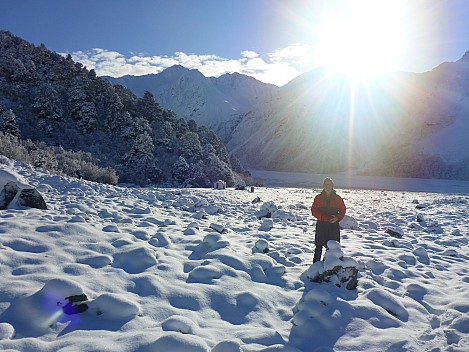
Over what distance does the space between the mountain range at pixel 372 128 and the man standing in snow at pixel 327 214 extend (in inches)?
2532

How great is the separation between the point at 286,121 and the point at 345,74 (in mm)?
28163

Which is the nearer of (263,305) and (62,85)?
(263,305)

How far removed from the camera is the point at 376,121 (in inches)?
3292

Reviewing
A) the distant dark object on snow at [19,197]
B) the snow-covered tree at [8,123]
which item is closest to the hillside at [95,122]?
the snow-covered tree at [8,123]

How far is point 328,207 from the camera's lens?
17.8 ft

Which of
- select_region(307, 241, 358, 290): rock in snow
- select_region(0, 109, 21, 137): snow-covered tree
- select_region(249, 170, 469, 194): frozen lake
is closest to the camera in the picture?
select_region(307, 241, 358, 290): rock in snow

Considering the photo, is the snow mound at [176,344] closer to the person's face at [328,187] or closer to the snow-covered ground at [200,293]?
the snow-covered ground at [200,293]

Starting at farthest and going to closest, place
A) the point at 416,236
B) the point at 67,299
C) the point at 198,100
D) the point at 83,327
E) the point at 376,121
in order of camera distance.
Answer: the point at 198,100 → the point at 376,121 → the point at 416,236 → the point at 67,299 → the point at 83,327

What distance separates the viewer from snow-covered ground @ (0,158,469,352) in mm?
2879

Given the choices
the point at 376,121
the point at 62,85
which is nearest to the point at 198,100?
the point at 376,121

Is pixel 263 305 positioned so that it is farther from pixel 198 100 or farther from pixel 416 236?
pixel 198 100

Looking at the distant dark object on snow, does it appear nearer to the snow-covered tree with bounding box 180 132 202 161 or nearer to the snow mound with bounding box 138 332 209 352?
the snow mound with bounding box 138 332 209 352

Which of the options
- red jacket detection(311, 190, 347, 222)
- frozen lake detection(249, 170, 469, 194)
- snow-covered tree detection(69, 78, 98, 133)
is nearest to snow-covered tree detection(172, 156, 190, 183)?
snow-covered tree detection(69, 78, 98, 133)

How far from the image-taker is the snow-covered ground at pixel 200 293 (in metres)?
2.88
